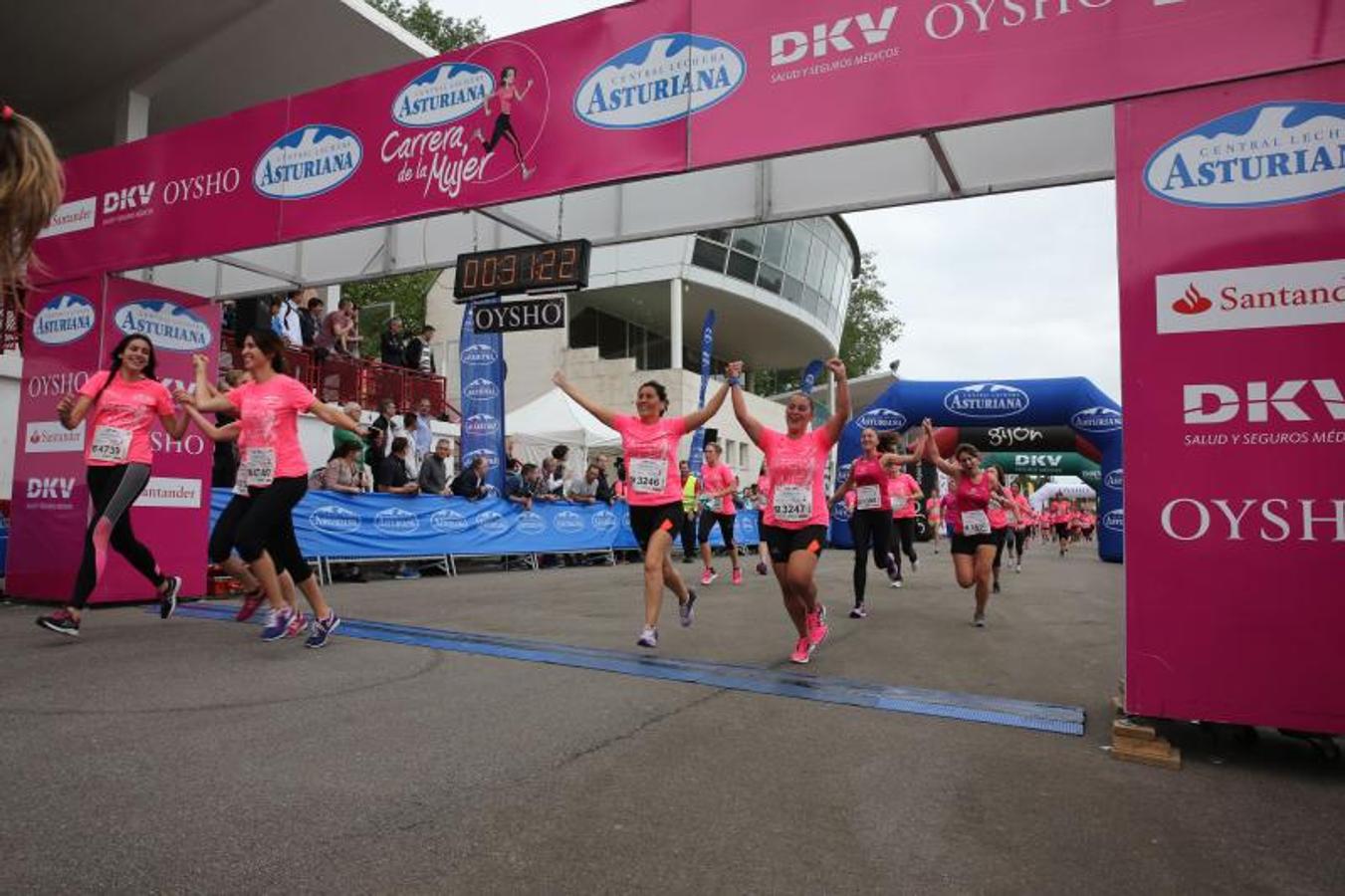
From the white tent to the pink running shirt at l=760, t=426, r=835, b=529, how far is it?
50.5ft

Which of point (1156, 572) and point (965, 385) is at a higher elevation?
point (965, 385)

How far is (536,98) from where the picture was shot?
671 centimetres

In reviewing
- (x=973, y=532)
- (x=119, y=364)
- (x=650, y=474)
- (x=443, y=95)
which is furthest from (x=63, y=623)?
(x=973, y=532)

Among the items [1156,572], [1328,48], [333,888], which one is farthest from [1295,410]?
[333,888]

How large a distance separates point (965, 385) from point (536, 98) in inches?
690

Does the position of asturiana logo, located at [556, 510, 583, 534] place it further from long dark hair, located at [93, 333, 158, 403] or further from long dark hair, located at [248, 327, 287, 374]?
long dark hair, located at [248, 327, 287, 374]

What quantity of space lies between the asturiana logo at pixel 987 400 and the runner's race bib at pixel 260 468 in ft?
61.4

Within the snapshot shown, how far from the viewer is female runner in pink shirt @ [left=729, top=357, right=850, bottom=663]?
5.95 meters

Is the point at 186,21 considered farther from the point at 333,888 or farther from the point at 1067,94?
the point at 333,888

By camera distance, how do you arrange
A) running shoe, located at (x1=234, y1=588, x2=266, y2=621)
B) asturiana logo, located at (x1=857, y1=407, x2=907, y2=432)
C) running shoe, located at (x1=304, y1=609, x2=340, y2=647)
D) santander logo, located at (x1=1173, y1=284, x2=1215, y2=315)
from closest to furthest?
santander logo, located at (x1=1173, y1=284, x2=1215, y2=315), running shoe, located at (x1=304, y1=609, x2=340, y2=647), running shoe, located at (x1=234, y1=588, x2=266, y2=621), asturiana logo, located at (x1=857, y1=407, x2=907, y2=432)

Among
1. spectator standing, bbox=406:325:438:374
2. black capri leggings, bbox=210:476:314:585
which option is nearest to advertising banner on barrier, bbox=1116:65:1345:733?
black capri leggings, bbox=210:476:314:585

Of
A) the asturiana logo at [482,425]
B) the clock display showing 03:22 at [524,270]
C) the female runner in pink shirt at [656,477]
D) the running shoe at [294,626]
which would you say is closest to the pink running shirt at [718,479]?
the asturiana logo at [482,425]

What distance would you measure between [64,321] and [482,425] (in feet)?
23.1

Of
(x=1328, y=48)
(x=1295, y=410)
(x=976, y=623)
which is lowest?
(x=976, y=623)
